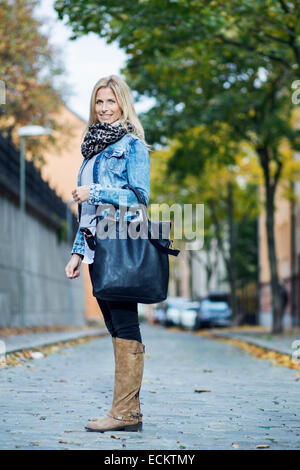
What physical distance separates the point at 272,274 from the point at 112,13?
32.3 ft

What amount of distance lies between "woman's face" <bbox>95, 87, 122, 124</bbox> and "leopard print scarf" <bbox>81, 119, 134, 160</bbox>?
49mm

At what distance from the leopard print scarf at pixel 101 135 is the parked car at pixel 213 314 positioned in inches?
1177

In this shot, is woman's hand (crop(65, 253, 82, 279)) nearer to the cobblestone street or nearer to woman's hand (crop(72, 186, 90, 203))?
woman's hand (crop(72, 186, 90, 203))

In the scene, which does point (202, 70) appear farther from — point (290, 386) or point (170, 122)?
point (290, 386)

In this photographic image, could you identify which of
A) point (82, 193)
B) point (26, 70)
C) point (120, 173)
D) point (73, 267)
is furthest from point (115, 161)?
point (26, 70)

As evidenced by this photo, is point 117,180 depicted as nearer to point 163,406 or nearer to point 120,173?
point 120,173

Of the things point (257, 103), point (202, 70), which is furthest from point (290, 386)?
point (257, 103)

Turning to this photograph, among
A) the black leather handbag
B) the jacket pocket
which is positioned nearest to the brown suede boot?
the black leather handbag

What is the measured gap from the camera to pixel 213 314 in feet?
114

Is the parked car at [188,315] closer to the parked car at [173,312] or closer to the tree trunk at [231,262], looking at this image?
the parked car at [173,312]

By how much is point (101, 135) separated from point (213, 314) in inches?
1196

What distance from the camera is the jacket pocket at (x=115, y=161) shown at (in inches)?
182

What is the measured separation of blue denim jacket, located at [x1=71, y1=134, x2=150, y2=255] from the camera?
4.52 metres

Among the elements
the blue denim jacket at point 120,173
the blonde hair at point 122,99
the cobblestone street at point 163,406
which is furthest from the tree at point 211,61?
the blue denim jacket at point 120,173
